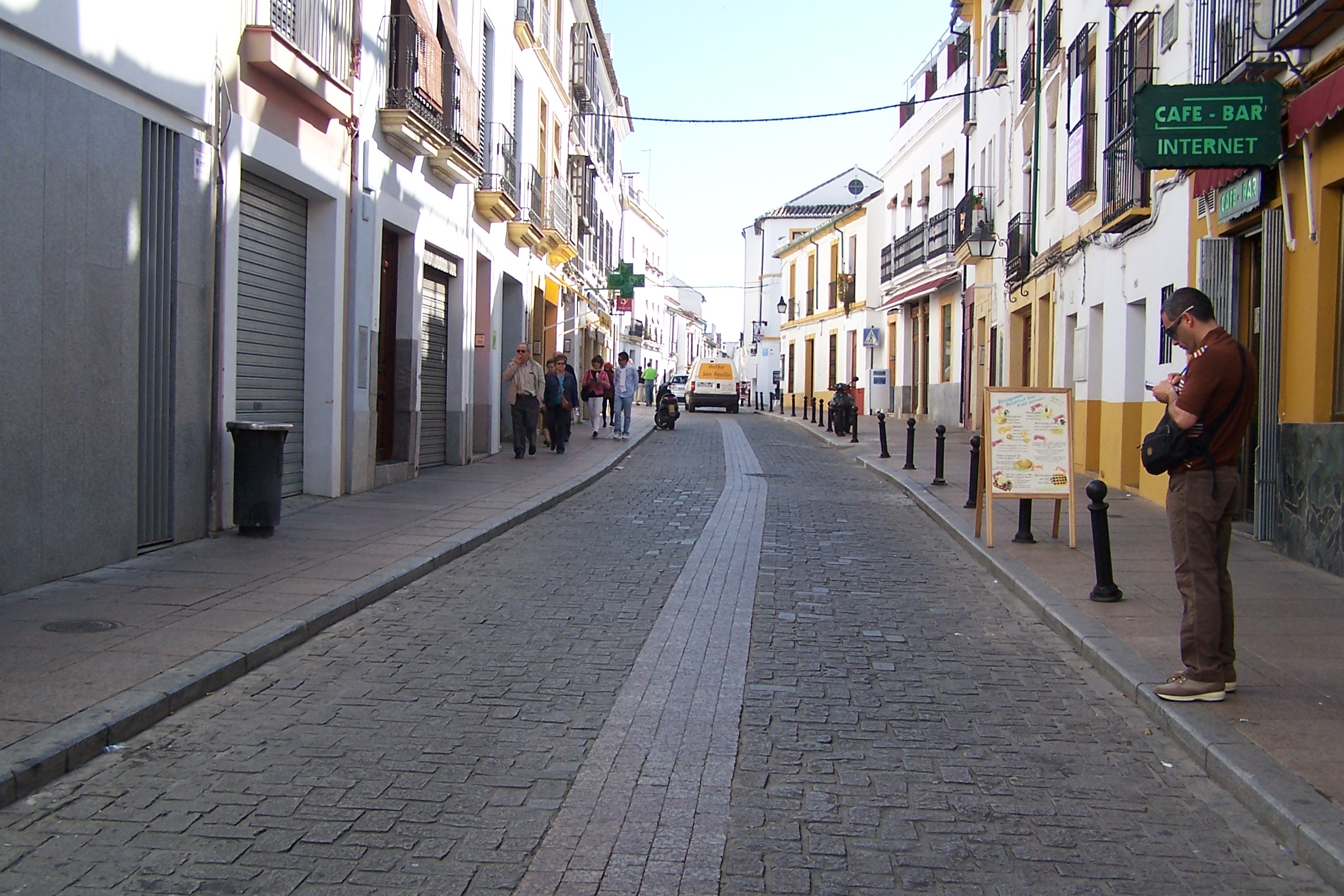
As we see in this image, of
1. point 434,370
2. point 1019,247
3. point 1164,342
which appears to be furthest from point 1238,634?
point 1019,247

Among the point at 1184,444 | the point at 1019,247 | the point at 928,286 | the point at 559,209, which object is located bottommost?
the point at 1184,444

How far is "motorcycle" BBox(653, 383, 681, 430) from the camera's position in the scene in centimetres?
2886

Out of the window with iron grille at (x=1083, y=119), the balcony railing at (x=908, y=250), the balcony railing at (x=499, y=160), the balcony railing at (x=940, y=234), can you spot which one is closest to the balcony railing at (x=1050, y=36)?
the window with iron grille at (x=1083, y=119)

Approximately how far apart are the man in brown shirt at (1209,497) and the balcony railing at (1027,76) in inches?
623

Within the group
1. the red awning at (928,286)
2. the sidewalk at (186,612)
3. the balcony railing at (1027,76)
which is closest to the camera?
the sidewalk at (186,612)

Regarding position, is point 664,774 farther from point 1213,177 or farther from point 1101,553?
point 1213,177

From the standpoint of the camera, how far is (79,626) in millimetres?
5965

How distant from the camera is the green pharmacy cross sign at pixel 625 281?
101ft

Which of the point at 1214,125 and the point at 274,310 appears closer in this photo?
the point at 1214,125

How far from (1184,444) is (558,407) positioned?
14829 millimetres

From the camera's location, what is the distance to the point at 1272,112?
869cm

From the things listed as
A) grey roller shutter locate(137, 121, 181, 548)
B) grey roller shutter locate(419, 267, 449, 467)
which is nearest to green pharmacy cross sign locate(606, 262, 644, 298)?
grey roller shutter locate(419, 267, 449, 467)

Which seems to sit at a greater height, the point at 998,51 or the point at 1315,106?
the point at 998,51

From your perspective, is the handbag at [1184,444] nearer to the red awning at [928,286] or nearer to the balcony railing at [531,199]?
the balcony railing at [531,199]
